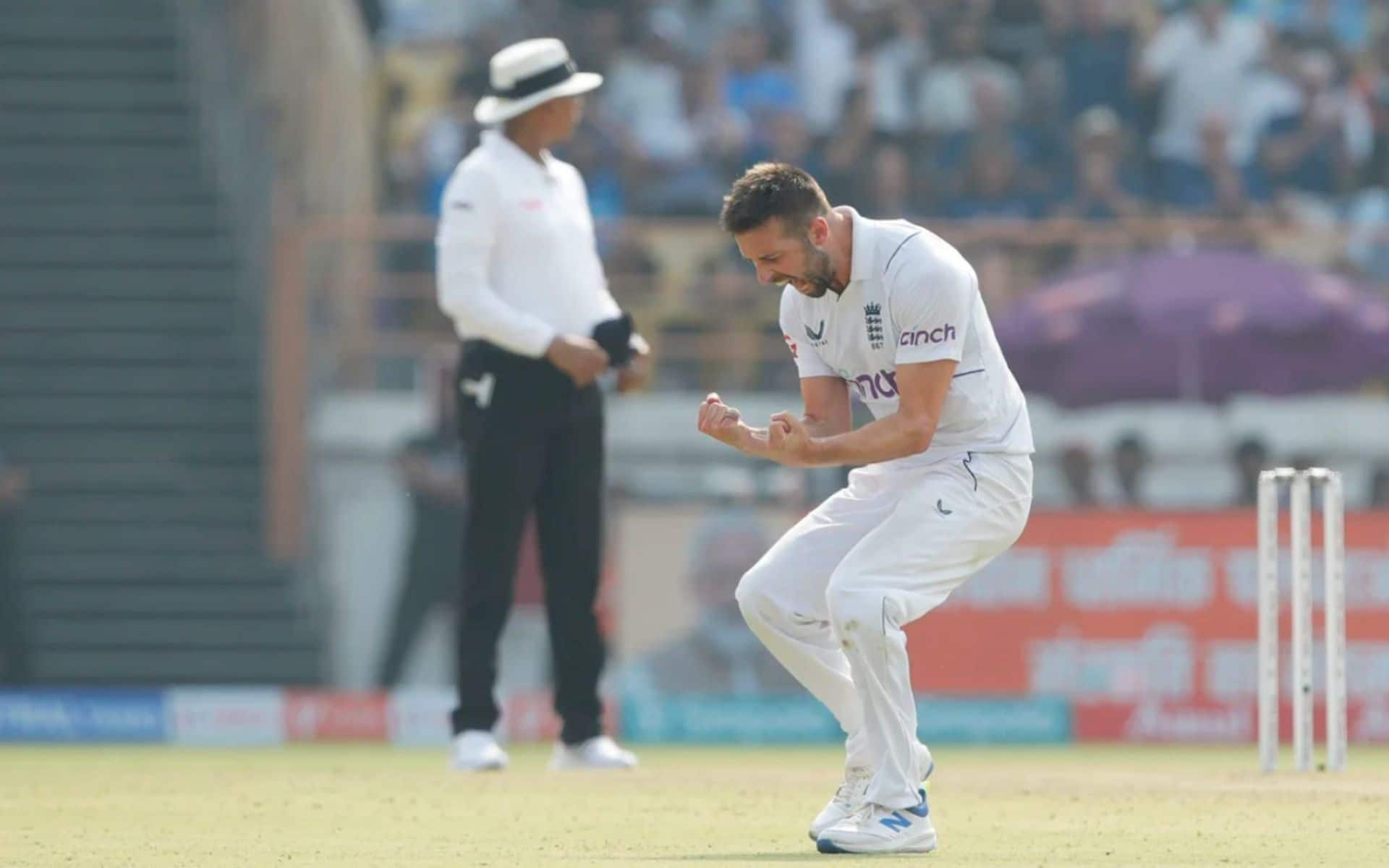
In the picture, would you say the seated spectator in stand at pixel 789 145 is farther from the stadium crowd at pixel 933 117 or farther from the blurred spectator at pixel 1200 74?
the blurred spectator at pixel 1200 74

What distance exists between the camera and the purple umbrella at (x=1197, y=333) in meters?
12.9

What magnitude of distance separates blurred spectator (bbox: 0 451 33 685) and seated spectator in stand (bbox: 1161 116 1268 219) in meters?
6.57

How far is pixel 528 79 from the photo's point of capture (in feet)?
28.1

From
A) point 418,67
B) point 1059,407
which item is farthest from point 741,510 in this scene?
point 418,67

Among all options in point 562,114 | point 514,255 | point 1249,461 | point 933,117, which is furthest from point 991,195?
point 514,255

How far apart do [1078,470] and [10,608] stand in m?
5.34

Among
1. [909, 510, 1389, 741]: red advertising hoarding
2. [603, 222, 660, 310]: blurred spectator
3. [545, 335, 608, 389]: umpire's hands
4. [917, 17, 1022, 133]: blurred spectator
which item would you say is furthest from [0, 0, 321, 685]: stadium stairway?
[545, 335, 608, 389]: umpire's hands

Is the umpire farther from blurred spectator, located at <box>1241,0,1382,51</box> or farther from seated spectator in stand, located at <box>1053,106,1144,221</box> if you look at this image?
blurred spectator, located at <box>1241,0,1382,51</box>

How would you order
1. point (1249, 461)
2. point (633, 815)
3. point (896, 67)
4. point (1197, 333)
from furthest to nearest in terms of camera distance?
point (896, 67), point (1249, 461), point (1197, 333), point (633, 815)

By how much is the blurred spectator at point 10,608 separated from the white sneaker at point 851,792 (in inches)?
315

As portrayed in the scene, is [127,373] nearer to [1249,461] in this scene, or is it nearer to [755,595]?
[1249,461]

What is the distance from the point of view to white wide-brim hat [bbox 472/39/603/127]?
8.52 m

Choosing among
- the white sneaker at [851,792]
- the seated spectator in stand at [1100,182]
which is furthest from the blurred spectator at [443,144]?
the white sneaker at [851,792]

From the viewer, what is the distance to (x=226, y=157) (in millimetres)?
15688
